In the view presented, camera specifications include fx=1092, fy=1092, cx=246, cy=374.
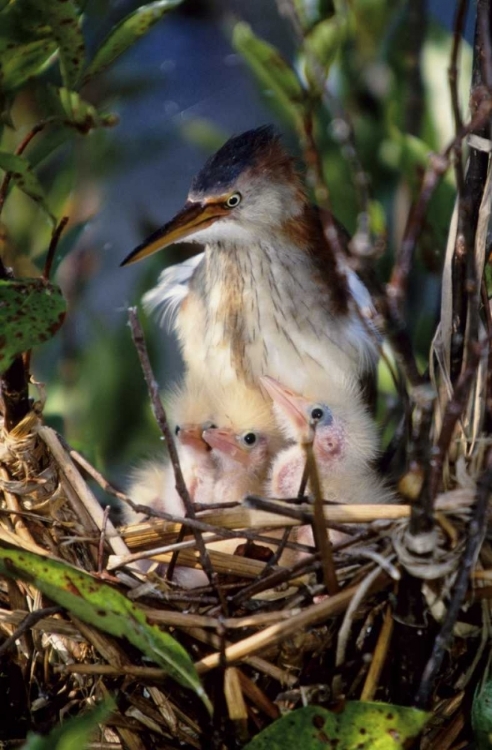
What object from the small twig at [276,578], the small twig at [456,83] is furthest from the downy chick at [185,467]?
the small twig at [456,83]

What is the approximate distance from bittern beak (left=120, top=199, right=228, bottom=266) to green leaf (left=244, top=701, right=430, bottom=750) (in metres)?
0.88

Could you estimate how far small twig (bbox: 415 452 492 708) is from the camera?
3.32 ft

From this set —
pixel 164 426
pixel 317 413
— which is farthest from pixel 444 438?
pixel 317 413

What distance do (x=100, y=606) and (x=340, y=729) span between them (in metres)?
0.26

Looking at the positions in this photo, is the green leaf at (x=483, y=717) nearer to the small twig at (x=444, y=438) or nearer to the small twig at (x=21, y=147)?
the small twig at (x=444, y=438)

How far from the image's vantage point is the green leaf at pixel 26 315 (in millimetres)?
1058

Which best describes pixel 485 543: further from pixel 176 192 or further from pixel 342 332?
pixel 176 192

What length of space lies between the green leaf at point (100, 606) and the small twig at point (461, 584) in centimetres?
21

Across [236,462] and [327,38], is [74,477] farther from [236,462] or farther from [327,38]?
[327,38]

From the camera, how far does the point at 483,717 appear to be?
110 cm

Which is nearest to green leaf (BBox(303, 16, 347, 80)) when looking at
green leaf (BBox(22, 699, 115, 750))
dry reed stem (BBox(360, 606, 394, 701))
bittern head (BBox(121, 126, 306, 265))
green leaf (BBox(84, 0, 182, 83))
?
green leaf (BBox(84, 0, 182, 83))

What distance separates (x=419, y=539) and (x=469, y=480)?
0.11m

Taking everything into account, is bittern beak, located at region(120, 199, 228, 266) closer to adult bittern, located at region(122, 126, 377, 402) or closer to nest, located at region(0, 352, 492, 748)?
adult bittern, located at region(122, 126, 377, 402)

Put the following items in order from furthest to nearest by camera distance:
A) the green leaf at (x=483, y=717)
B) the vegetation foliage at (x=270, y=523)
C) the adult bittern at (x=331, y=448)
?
the adult bittern at (x=331, y=448) < the green leaf at (x=483, y=717) < the vegetation foliage at (x=270, y=523)
